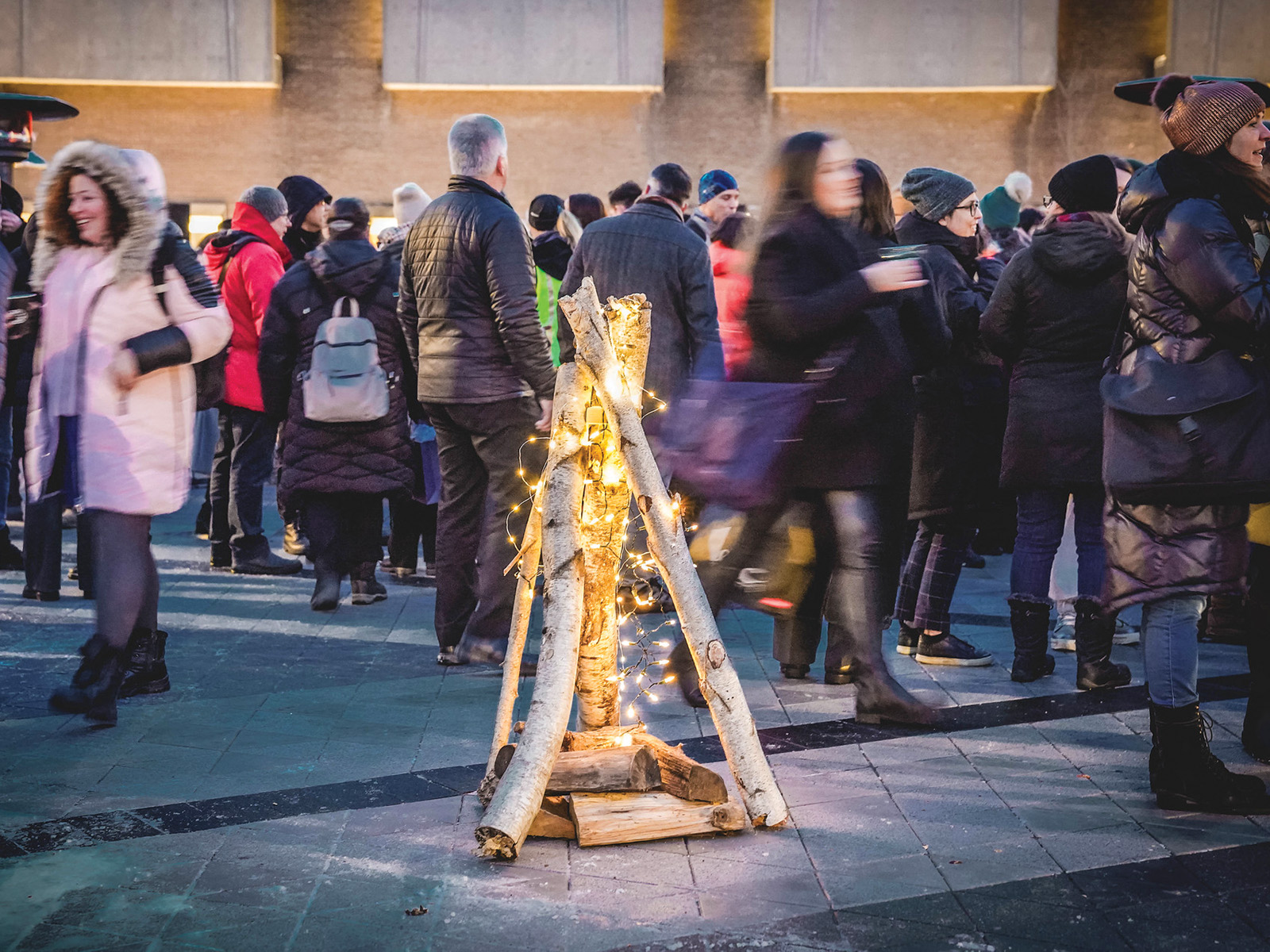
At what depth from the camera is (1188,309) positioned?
4227 mm

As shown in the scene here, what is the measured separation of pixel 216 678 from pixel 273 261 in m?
3.18

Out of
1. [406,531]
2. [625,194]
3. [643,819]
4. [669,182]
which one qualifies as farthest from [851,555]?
[625,194]

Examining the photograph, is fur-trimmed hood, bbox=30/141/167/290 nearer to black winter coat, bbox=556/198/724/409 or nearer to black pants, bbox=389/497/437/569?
black winter coat, bbox=556/198/724/409

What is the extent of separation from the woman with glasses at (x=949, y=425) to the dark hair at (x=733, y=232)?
145 cm

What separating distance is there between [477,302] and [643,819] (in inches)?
109

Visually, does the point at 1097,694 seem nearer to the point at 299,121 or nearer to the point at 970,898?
the point at 970,898

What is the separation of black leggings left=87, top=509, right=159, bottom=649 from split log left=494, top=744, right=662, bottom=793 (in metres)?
1.79

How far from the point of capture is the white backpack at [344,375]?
6934 mm

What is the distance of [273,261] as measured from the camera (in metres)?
8.34

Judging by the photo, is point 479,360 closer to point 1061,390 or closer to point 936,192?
point 936,192

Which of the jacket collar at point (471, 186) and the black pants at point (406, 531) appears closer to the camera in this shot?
the jacket collar at point (471, 186)

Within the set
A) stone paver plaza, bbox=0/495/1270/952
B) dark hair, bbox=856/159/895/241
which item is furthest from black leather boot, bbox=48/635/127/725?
dark hair, bbox=856/159/895/241

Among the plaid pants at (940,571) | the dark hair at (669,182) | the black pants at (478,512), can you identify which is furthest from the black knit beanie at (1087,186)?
the black pants at (478,512)

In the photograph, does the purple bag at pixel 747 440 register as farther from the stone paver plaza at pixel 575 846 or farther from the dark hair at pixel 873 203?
the stone paver plaza at pixel 575 846
